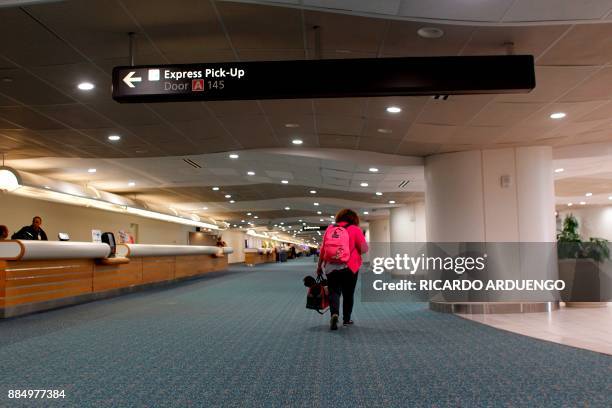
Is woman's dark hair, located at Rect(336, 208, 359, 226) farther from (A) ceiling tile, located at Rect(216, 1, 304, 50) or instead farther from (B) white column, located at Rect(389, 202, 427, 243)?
(B) white column, located at Rect(389, 202, 427, 243)

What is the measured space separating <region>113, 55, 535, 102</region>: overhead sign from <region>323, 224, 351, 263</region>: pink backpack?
2.68 metres

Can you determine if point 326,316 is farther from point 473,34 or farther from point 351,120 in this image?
point 473,34

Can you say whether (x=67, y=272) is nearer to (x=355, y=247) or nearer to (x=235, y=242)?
(x=355, y=247)

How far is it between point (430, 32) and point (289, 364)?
3.43 m

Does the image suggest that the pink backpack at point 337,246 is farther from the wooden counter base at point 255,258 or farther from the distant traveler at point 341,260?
the wooden counter base at point 255,258

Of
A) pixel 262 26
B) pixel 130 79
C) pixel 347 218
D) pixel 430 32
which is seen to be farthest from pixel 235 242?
pixel 430 32

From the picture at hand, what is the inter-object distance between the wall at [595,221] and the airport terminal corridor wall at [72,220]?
21795 millimetres

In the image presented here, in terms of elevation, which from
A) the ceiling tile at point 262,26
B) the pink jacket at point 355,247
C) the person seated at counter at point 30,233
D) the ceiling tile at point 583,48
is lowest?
the pink jacket at point 355,247

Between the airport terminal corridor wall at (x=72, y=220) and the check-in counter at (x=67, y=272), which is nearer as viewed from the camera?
the check-in counter at (x=67, y=272)

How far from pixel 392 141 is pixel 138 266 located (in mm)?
8092

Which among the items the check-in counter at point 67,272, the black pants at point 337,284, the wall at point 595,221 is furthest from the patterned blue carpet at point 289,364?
the wall at point 595,221

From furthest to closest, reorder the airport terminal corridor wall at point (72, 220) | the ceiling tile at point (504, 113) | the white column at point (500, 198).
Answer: the airport terminal corridor wall at point (72, 220) < the white column at point (500, 198) < the ceiling tile at point (504, 113)

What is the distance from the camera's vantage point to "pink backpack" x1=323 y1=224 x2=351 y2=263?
658cm

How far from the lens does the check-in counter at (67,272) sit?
26.3 feet
